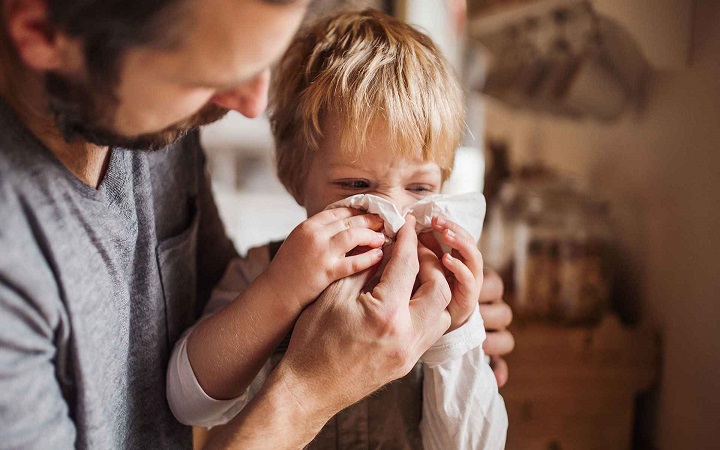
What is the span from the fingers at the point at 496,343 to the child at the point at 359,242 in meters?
0.08

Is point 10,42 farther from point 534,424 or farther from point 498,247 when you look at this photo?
point 498,247

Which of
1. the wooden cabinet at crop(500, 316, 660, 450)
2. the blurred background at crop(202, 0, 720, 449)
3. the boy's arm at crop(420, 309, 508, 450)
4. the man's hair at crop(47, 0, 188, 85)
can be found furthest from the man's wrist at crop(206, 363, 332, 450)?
the wooden cabinet at crop(500, 316, 660, 450)

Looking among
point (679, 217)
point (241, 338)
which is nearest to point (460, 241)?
point (241, 338)

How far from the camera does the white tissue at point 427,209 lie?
88cm

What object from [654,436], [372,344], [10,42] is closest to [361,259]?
[372,344]

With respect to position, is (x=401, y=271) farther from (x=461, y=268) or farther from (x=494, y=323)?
(x=494, y=323)

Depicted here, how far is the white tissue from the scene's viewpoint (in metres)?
0.88

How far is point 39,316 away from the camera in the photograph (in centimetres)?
67

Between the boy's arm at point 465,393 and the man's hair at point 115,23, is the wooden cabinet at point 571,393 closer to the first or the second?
the boy's arm at point 465,393

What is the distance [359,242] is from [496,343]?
38 cm

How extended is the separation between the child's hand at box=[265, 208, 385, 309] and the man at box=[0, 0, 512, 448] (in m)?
0.03

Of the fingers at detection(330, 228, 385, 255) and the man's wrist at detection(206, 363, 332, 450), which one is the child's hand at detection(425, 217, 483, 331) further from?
the man's wrist at detection(206, 363, 332, 450)

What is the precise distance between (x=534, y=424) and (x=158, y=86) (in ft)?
4.55

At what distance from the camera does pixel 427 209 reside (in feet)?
2.99
